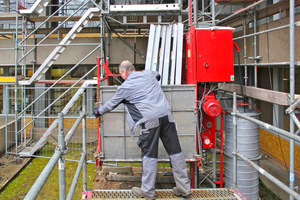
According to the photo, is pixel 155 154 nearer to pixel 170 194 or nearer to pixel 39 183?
pixel 170 194

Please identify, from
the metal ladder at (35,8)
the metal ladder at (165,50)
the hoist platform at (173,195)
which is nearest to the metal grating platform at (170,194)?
the hoist platform at (173,195)

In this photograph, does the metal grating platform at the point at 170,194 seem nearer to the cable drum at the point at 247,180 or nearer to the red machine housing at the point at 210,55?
the cable drum at the point at 247,180

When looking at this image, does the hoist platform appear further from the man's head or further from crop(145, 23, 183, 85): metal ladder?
crop(145, 23, 183, 85): metal ladder

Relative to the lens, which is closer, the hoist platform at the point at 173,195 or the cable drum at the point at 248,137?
the hoist platform at the point at 173,195

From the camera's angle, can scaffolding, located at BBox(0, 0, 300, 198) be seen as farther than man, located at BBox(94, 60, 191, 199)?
Yes

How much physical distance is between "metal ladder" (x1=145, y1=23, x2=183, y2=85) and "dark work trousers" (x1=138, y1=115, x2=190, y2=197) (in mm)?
1843

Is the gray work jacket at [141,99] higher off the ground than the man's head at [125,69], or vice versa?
the man's head at [125,69]

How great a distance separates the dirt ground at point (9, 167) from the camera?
573cm

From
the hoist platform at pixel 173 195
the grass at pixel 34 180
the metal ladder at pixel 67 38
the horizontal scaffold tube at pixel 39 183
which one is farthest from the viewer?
the metal ladder at pixel 67 38

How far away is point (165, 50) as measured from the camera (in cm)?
493

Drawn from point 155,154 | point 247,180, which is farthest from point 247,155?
point 155,154

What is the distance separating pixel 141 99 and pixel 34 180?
427cm

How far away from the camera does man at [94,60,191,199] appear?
9.95 ft

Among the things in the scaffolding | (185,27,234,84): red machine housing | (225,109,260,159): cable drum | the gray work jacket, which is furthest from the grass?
(185,27,234,84): red machine housing
